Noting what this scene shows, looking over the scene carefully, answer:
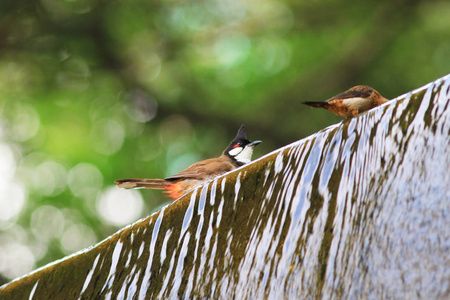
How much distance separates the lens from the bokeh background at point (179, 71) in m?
7.15

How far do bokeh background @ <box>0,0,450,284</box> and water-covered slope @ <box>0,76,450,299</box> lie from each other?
191 inches

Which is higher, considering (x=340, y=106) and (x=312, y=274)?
(x=340, y=106)

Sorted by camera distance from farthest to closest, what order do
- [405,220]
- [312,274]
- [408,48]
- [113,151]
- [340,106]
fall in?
[113,151] < [408,48] < [340,106] < [312,274] < [405,220]

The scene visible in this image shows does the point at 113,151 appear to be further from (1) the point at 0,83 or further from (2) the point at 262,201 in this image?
(2) the point at 262,201

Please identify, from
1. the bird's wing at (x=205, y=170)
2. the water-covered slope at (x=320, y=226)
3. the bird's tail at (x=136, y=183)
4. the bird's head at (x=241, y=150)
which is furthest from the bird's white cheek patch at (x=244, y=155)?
the water-covered slope at (x=320, y=226)

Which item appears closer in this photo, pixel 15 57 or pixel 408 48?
pixel 408 48

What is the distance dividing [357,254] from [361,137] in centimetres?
37

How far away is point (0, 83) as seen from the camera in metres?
8.26

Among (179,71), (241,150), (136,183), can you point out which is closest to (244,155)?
(241,150)

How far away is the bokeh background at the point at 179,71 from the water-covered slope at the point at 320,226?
4.85 m

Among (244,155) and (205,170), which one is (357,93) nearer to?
(205,170)

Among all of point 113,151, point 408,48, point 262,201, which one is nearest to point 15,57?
point 113,151

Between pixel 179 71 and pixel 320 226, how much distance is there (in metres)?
6.13

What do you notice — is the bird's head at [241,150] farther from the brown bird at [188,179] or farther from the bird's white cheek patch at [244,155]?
the brown bird at [188,179]
